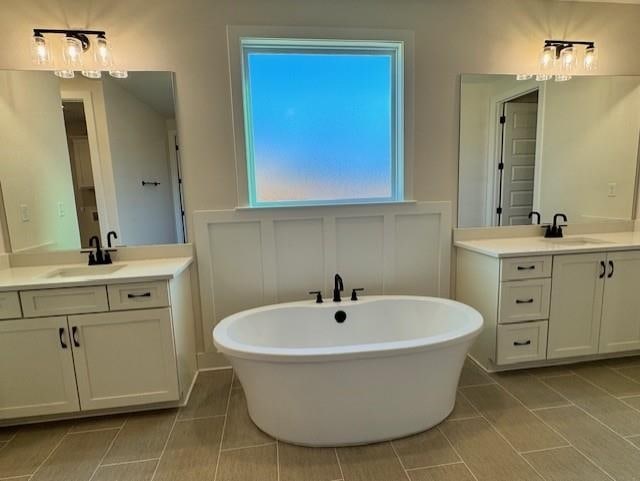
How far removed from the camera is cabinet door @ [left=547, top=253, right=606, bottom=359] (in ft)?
7.54

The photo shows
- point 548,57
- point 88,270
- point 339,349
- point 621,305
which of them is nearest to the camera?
point 339,349

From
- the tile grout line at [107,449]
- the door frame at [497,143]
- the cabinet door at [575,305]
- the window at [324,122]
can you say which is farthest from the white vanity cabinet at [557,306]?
the tile grout line at [107,449]

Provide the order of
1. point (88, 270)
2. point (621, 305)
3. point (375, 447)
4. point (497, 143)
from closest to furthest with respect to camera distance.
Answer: point (375, 447)
point (88, 270)
point (621, 305)
point (497, 143)

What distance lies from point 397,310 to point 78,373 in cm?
196

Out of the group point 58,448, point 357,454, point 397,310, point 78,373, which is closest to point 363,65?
point 397,310

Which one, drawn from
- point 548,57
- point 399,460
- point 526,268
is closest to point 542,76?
point 548,57

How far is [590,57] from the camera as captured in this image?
8.41ft

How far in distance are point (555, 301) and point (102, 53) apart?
328cm

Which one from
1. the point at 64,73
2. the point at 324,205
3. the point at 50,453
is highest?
the point at 64,73

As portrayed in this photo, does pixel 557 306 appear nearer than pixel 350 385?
No

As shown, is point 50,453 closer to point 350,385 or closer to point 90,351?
point 90,351

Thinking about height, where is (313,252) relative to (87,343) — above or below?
above

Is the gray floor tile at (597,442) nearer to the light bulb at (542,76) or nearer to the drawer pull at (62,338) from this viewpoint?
the light bulb at (542,76)

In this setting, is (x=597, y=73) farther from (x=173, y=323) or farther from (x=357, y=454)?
(x=173, y=323)
